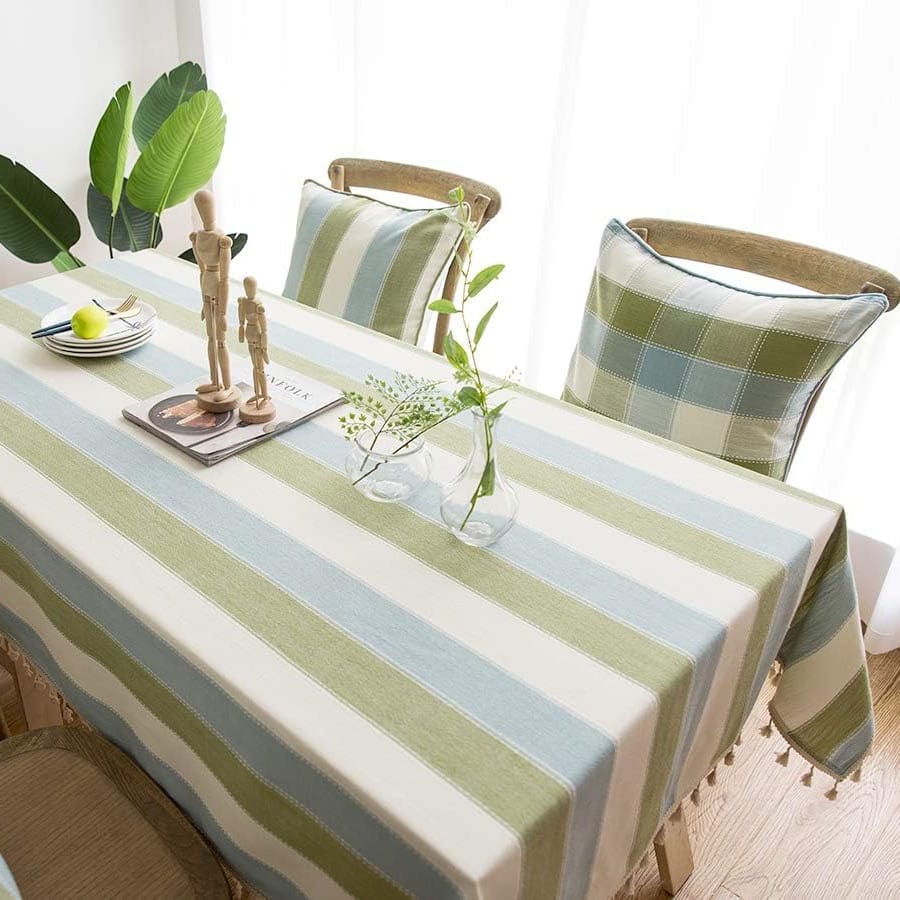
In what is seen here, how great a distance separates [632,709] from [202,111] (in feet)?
6.80

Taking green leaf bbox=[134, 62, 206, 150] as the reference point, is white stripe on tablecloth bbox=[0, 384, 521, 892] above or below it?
below

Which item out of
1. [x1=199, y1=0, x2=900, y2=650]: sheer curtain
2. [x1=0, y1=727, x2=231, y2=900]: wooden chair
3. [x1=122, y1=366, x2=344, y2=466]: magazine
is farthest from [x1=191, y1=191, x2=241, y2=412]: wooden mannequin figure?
[x1=199, y1=0, x2=900, y2=650]: sheer curtain

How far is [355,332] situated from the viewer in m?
1.54

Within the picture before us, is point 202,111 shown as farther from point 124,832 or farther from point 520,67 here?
point 124,832

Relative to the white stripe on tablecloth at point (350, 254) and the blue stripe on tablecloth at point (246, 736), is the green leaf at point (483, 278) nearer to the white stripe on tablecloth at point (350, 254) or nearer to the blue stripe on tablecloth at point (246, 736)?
the blue stripe on tablecloth at point (246, 736)

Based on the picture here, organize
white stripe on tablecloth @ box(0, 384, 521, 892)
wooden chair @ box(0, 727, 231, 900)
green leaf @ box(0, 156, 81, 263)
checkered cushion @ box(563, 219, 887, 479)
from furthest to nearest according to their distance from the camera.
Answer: green leaf @ box(0, 156, 81, 263)
checkered cushion @ box(563, 219, 887, 479)
wooden chair @ box(0, 727, 231, 900)
white stripe on tablecloth @ box(0, 384, 521, 892)

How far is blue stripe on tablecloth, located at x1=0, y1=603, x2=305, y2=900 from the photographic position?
90cm

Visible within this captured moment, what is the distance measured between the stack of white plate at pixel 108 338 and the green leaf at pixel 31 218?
1234 millimetres

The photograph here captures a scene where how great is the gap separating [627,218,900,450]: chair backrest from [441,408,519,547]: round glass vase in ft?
2.12

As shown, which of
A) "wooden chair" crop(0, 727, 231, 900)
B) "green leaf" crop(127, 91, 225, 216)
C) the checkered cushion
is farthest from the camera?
"green leaf" crop(127, 91, 225, 216)

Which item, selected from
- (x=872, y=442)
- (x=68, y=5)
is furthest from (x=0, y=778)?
(x=68, y=5)

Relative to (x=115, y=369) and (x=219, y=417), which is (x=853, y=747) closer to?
(x=219, y=417)

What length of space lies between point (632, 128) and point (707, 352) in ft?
2.79

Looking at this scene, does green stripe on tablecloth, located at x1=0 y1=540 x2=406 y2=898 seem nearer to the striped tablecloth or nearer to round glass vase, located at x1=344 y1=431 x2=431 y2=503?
the striped tablecloth
